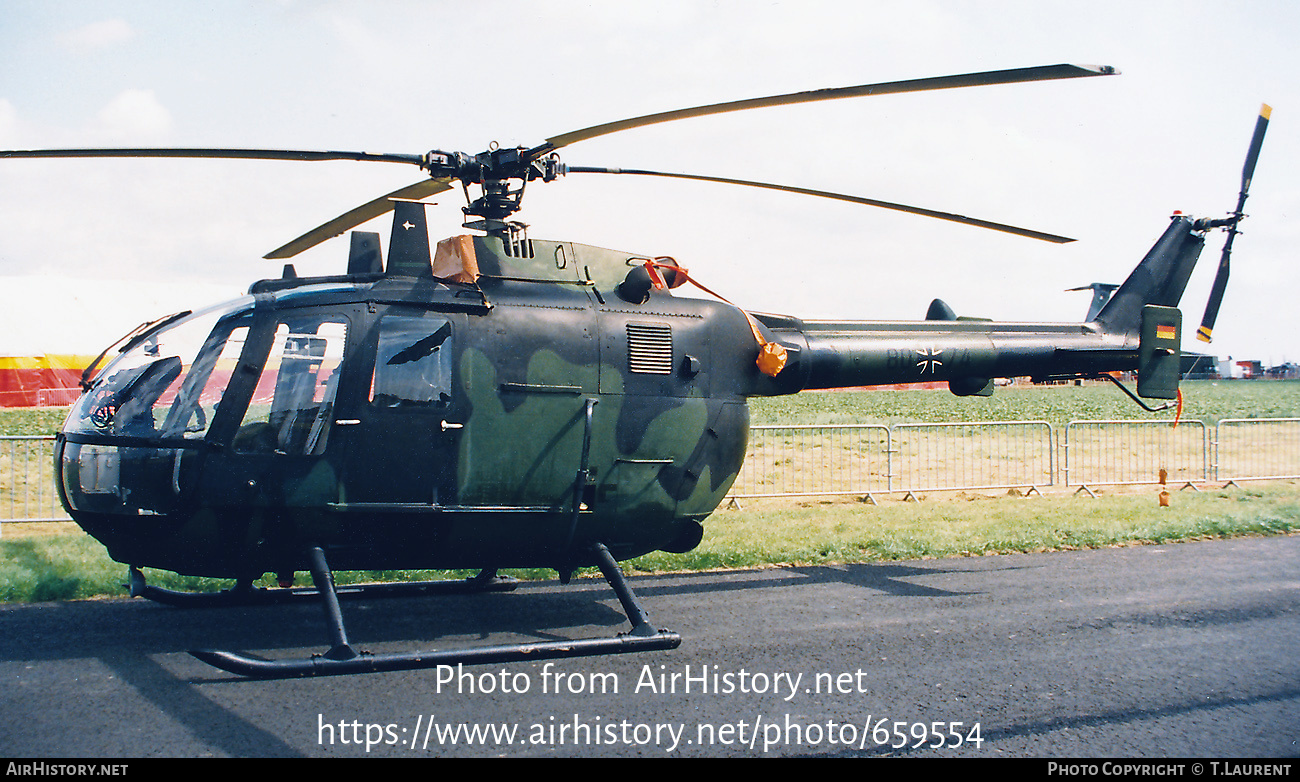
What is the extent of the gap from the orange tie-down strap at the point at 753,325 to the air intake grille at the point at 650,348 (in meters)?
0.37

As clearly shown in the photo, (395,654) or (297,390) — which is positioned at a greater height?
(297,390)

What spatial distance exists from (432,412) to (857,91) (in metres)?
3.39

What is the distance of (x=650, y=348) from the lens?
275 inches

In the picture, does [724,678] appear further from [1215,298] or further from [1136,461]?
[1136,461]

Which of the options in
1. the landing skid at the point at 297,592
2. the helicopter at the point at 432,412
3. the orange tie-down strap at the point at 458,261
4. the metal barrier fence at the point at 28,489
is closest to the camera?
the helicopter at the point at 432,412

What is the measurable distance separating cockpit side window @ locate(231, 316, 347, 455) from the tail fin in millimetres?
7875

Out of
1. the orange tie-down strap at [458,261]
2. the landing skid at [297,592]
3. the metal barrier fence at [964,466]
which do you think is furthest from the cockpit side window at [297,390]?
the metal barrier fence at [964,466]

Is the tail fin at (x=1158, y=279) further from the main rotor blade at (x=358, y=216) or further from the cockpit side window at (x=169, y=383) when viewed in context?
the cockpit side window at (x=169, y=383)

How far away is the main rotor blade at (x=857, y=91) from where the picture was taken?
4691 mm

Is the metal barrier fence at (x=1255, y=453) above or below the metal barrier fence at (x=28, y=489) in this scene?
below

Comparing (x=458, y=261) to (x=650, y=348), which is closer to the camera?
(x=458, y=261)

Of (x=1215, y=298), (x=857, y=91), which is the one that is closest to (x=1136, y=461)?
(x=1215, y=298)

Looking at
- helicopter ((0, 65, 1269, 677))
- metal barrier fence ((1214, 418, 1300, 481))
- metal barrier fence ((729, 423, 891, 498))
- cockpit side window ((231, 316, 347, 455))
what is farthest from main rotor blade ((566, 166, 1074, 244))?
metal barrier fence ((1214, 418, 1300, 481))

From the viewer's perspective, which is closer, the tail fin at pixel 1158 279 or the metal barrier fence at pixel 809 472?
the tail fin at pixel 1158 279
